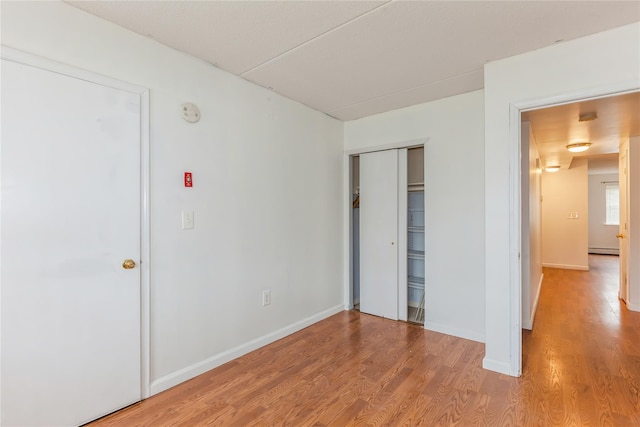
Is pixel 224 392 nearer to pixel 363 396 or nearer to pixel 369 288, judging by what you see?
pixel 363 396

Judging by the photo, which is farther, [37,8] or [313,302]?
[313,302]

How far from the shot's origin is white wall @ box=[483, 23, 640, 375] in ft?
7.01

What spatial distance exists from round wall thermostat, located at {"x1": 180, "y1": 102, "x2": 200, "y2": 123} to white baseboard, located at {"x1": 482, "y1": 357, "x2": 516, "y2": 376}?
Result: 294 centimetres

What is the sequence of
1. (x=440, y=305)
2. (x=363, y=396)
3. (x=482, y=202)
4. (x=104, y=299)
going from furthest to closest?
(x=440, y=305)
(x=482, y=202)
(x=363, y=396)
(x=104, y=299)

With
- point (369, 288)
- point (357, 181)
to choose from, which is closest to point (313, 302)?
point (369, 288)

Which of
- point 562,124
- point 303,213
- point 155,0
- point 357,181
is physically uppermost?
point 155,0

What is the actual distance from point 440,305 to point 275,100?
268 centimetres

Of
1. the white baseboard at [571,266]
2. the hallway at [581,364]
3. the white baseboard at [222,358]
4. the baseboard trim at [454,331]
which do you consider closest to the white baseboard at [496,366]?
the hallway at [581,364]

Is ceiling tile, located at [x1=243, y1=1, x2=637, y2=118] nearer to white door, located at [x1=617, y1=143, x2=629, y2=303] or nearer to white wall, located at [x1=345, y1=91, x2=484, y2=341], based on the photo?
white wall, located at [x1=345, y1=91, x2=484, y2=341]

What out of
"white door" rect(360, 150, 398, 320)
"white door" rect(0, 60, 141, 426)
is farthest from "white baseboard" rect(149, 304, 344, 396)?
"white door" rect(360, 150, 398, 320)

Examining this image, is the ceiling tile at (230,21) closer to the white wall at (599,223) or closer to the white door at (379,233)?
the white door at (379,233)

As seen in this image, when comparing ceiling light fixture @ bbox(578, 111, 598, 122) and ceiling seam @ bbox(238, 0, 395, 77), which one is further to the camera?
ceiling light fixture @ bbox(578, 111, 598, 122)

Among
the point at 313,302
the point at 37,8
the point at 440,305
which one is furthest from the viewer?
the point at 313,302

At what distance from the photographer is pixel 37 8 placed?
5.50ft
